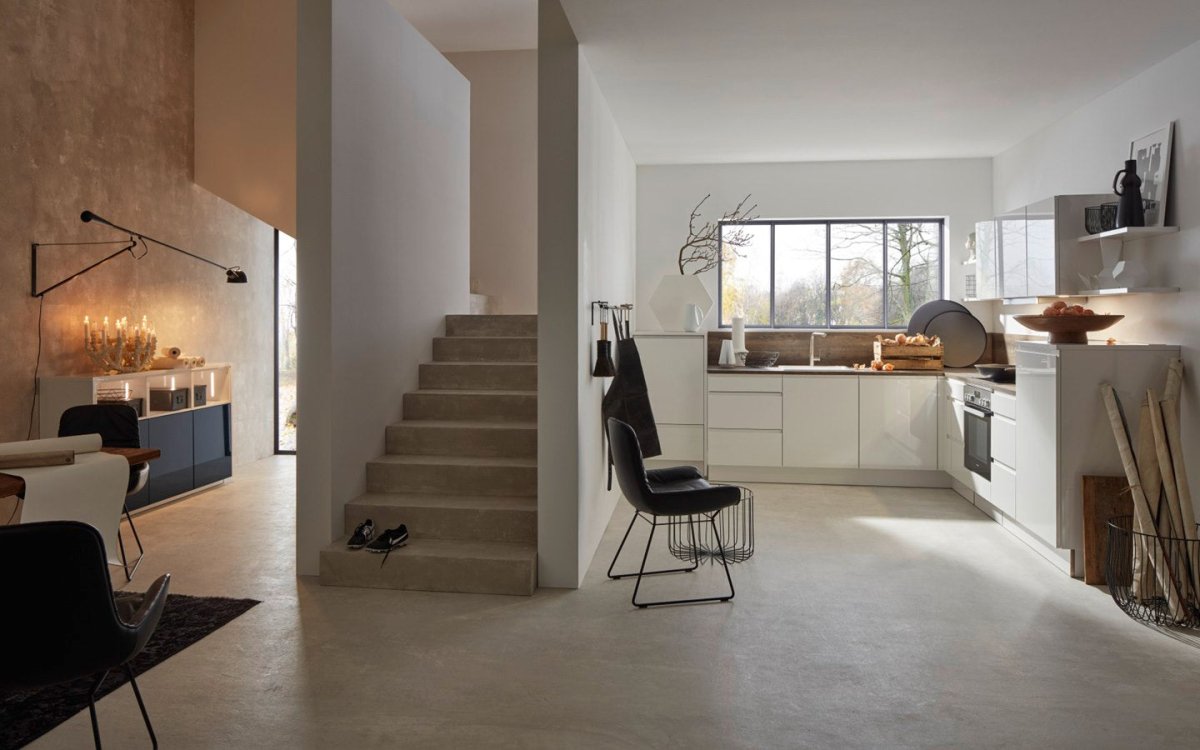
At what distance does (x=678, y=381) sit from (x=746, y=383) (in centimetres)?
55

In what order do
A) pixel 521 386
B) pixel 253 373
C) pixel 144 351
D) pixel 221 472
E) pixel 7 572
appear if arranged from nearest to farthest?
pixel 7 572
pixel 521 386
pixel 144 351
pixel 221 472
pixel 253 373

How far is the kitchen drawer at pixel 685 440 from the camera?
6.84m

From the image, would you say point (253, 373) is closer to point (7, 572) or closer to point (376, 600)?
point (376, 600)

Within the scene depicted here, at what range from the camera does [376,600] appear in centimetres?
397

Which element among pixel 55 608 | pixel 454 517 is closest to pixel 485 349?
pixel 454 517

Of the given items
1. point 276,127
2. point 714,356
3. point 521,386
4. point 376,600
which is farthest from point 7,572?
point 714,356

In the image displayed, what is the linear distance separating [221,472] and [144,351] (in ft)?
4.16

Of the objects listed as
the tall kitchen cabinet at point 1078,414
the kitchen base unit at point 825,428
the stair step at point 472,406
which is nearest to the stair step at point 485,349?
the stair step at point 472,406

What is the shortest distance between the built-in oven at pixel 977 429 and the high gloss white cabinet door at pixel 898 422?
53cm

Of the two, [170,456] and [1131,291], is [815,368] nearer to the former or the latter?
[1131,291]

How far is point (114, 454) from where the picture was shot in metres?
4.07

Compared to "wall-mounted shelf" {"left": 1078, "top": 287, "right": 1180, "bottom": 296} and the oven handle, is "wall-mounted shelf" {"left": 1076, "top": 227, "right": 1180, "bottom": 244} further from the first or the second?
the oven handle

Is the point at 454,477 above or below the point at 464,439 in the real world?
below

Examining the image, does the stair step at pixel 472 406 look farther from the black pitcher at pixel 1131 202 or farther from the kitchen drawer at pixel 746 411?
the black pitcher at pixel 1131 202
